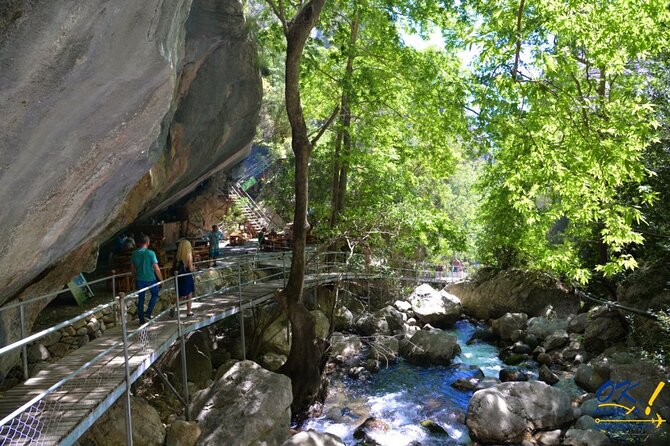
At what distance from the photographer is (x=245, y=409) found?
313 inches

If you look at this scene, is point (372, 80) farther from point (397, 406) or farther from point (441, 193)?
point (441, 193)

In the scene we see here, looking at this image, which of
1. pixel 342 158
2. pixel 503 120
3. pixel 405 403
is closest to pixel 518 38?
pixel 503 120

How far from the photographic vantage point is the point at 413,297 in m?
19.3

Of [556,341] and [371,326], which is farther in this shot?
[371,326]

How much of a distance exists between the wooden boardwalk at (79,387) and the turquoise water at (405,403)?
162 inches

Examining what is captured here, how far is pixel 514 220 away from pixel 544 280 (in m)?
2.63

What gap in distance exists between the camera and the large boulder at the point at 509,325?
16.1 m

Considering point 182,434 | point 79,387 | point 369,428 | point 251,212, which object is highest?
point 251,212

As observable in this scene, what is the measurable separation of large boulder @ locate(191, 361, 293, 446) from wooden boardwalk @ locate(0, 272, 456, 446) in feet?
4.39

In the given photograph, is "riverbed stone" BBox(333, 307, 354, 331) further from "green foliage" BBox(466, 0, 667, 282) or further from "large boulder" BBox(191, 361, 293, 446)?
"green foliage" BBox(466, 0, 667, 282)

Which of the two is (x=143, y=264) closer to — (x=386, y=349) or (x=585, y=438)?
(x=386, y=349)

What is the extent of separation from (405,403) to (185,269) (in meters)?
6.35

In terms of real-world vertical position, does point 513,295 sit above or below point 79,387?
below

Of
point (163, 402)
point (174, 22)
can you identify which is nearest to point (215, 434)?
point (163, 402)
